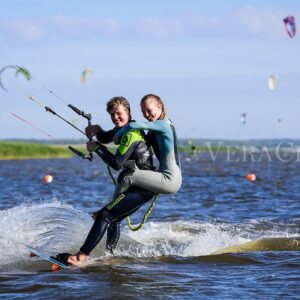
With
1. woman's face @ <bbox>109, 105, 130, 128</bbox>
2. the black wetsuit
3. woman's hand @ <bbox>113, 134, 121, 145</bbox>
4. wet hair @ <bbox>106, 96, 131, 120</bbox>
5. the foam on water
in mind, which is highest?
wet hair @ <bbox>106, 96, 131, 120</bbox>

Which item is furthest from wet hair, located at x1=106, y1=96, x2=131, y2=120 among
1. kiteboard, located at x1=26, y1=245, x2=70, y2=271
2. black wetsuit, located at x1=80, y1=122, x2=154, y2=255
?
kiteboard, located at x1=26, y1=245, x2=70, y2=271

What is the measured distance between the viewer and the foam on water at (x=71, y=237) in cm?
1019

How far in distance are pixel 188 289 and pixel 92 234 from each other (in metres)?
1.43

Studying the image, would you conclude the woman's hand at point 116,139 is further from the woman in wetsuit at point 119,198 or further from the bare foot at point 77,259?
the bare foot at point 77,259

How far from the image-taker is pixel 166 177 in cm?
890

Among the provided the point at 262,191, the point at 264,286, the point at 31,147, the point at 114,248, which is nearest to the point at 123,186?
the point at 114,248

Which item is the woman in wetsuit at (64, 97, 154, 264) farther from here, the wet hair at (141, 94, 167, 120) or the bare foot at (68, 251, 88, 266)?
the wet hair at (141, 94, 167, 120)

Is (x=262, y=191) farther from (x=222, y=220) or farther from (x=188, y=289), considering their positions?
(x=188, y=289)

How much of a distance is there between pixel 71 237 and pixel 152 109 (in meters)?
2.66

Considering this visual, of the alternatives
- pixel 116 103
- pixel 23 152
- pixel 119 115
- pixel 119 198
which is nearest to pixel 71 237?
→ pixel 119 198

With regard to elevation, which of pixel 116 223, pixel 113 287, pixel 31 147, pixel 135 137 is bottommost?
pixel 113 287

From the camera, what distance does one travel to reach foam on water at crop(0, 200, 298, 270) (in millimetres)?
10188

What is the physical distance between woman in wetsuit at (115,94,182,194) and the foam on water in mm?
1350

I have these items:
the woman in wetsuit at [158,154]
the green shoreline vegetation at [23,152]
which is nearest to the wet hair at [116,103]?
the woman in wetsuit at [158,154]
